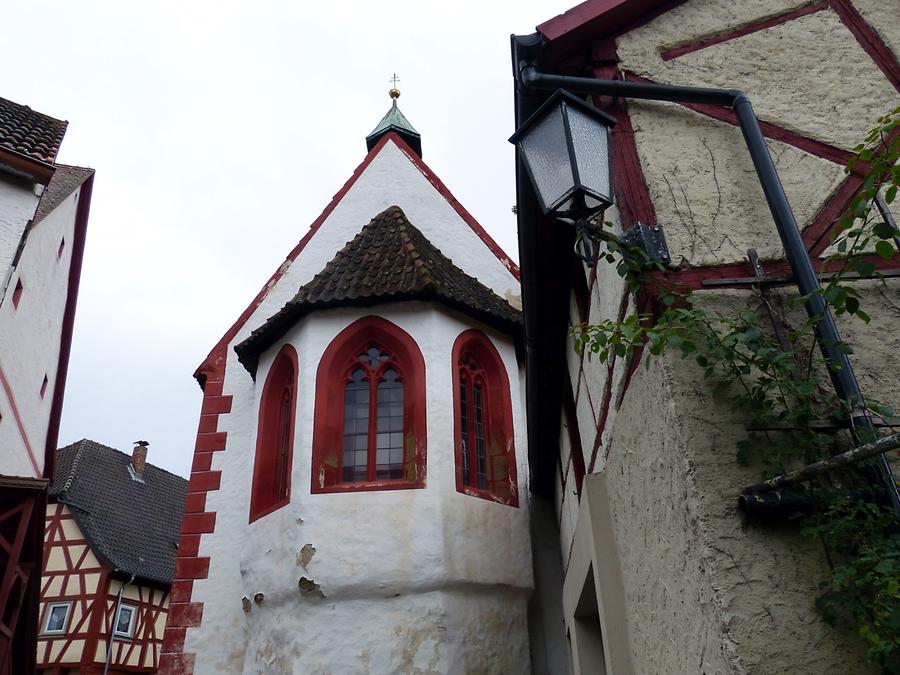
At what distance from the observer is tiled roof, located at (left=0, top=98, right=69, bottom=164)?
10711 millimetres

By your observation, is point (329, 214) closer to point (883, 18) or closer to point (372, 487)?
point (372, 487)

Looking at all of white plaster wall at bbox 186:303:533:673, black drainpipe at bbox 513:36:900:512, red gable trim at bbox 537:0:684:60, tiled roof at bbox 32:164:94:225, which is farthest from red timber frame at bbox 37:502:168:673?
red gable trim at bbox 537:0:684:60

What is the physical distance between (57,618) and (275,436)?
13.0m

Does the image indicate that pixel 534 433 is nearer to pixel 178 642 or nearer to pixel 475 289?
pixel 475 289

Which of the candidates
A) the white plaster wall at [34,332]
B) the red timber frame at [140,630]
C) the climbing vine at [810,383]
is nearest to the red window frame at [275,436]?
the white plaster wall at [34,332]

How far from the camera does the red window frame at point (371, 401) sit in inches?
332

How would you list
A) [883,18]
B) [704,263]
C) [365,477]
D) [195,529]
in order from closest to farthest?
[704,263] < [883,18] < [365,477] < [195,529]

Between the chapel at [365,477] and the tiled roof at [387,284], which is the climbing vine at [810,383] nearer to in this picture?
the chapel at [365,477]

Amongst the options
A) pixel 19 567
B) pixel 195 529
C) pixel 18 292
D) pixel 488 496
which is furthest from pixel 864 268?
pixel 18 292

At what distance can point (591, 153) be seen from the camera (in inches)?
128

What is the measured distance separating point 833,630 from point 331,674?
19.6ft

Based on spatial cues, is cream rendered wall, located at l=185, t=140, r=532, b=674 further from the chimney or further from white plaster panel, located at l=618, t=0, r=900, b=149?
the chimney

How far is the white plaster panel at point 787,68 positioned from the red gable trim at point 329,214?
7.26 m

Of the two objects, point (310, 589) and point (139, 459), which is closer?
point (310, 589)
